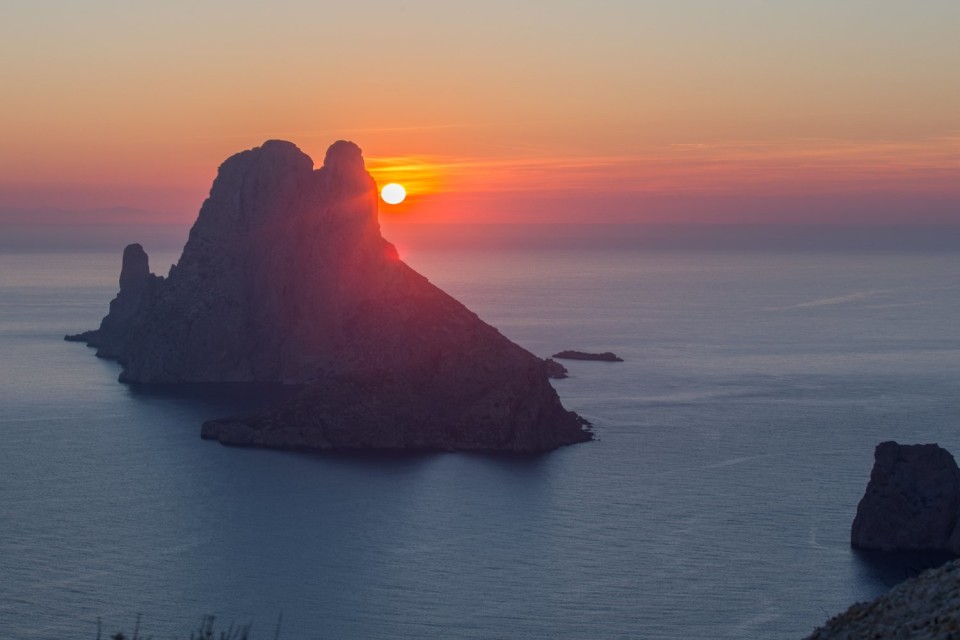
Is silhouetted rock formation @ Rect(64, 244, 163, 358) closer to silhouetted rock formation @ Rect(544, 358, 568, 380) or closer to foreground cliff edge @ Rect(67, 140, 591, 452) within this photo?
foreground cliff edge @ Rect(67, 140, 591, 452)

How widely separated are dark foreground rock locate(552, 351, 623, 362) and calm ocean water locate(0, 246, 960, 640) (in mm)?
18378

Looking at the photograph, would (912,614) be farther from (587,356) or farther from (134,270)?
(134,270)

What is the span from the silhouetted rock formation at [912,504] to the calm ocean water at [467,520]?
86.3 inches

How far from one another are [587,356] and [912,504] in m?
78.3

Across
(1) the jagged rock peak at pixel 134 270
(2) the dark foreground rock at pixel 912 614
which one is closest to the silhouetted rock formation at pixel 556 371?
(1) the jagged rock peak at pixel 134 270

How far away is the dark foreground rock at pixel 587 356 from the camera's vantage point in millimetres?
138875

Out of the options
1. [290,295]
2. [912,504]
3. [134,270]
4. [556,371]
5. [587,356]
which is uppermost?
[134,270]

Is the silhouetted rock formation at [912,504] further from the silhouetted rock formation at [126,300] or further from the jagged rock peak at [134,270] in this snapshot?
the jagged rock peak at [134,270]

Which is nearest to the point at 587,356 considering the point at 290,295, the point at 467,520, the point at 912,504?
the point at 290,295

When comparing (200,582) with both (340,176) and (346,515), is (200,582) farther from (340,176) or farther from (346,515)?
(340,176)

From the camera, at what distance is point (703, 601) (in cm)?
5381

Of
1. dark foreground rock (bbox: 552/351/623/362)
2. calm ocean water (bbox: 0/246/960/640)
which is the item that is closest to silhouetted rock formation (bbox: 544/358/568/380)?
calm ocean water (bbox: 0/246/960/640)

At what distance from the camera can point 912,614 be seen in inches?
773

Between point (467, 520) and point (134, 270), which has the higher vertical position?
point (134, 270)
